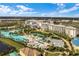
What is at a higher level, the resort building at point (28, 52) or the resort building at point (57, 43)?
the resort building at point (57, 43)

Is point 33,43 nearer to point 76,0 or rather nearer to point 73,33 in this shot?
point 73,33

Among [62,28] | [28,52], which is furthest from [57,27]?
[28,52]

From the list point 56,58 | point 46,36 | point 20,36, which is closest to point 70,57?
point 56,58

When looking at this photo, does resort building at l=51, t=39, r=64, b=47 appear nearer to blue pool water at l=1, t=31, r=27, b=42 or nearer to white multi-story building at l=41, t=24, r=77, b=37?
white multi-story building at l=41, t=24, r=77, b=37

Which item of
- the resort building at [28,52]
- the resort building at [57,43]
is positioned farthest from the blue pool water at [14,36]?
the resort building at [57,43]

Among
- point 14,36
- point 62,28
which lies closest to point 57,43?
point 62,28

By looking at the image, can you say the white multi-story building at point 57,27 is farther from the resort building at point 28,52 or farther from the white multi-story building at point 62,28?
the resort building at point 28,52

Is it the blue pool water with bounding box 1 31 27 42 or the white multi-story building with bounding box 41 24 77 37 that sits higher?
the white multi-story building with bounding box 41 24 77 37

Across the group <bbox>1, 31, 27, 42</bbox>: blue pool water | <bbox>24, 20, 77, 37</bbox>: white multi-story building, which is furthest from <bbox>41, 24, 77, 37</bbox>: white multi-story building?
<bbox>1, 31, 27, 42</bbox>: blue pool water

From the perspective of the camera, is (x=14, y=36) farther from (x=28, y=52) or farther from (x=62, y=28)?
(x=62, y=28)

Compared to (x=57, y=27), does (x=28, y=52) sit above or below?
below

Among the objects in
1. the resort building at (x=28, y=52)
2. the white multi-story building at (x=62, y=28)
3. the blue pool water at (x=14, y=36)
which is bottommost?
the resort building at (x=28, y=52)

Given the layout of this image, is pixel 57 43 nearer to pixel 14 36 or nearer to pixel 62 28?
pixel 62 28
